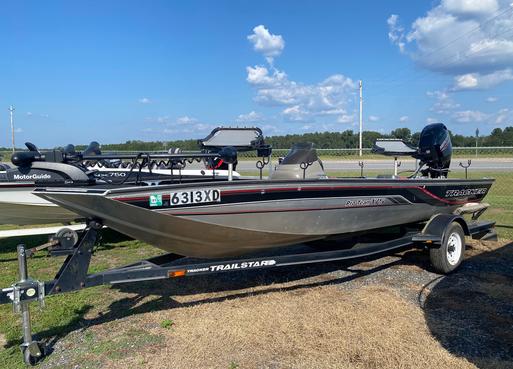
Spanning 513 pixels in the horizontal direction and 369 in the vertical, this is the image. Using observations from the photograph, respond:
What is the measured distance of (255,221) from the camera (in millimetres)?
4273

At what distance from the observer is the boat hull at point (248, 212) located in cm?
372

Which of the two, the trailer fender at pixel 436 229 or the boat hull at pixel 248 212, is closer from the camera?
the boat hull at pixel 248 212

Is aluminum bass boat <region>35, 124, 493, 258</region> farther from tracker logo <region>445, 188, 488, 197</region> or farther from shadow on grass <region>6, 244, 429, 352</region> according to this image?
shadow on grass <region>6, 244, 429, 352</region>

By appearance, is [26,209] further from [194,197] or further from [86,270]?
[194,197]

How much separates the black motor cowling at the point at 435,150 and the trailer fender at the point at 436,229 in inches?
36.7

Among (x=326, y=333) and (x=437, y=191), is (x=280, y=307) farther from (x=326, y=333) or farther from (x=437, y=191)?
(x=437, y=191)

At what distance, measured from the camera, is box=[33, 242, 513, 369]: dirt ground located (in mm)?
3467

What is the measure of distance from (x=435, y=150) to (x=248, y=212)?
3559 mm

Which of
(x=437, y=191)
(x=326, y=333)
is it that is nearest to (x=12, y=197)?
(x=326, y=333)

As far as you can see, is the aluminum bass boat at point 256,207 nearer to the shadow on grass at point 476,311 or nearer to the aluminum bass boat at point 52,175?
the shadow on grass at point 476,311

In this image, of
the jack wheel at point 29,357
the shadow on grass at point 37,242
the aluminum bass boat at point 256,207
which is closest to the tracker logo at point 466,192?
the aluminum bass boat at point 256,207

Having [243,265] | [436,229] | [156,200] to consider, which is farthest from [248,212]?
[436,229]

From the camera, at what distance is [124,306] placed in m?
4.64

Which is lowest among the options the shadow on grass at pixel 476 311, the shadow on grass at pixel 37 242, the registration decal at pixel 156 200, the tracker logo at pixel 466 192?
the shadow on grass at pixel 476 311
